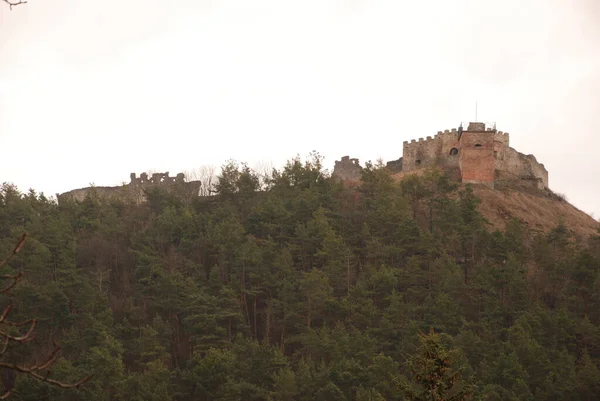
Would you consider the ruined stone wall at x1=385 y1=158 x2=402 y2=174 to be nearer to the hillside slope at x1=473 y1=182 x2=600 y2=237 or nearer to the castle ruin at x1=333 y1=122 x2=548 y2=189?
the castle ruin at x1=333 y1=122 x2=548 y2=189

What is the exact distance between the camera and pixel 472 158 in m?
58.0

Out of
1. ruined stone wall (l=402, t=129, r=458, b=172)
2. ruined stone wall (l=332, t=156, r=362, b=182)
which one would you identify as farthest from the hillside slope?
ruined stone wall (l=332, t=156, r=362, b=182)

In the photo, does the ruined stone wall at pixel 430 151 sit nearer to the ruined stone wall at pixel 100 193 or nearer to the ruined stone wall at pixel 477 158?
the ruined stone wall at pixel 477 158

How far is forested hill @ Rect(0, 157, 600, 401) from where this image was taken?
3534 cm

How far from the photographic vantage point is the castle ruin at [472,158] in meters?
57.8

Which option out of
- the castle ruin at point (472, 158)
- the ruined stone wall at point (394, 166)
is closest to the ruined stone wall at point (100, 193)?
the castle ruin at point (472, 158)

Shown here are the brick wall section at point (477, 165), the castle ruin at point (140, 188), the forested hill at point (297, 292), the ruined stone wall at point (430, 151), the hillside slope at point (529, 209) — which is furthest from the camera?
the castle ruin at point (140, 188)

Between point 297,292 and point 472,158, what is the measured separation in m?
20.3

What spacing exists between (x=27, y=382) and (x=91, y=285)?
37.6 ft

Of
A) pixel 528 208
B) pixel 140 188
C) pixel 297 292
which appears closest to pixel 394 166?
pixel 528 208

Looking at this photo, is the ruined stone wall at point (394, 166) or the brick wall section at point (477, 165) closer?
the brick wall section at point (477, 165)

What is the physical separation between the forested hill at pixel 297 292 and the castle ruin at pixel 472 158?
4591mm

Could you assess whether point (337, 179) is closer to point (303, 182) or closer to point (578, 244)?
point (303, 182)

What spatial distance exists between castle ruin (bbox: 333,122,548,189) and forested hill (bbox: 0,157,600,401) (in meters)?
4.59
